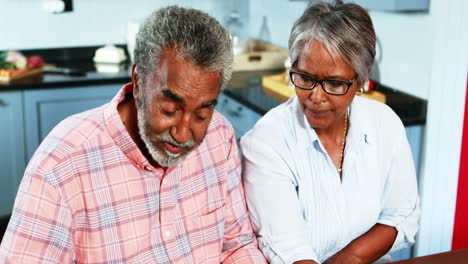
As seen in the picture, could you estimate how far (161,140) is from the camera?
1193mm

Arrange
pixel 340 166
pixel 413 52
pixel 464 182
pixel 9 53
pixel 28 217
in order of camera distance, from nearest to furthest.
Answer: pixel 28 217, pixel 340 166, pixel 464 182, pixel 413 52, pixel 9 53

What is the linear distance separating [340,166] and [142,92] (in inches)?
26.7

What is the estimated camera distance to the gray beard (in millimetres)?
1186

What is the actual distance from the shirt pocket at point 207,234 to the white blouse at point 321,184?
115 mm

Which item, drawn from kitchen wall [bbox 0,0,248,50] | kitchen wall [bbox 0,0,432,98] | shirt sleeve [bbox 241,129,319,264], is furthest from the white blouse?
kitchen wall [bbox 0,0,248,50]

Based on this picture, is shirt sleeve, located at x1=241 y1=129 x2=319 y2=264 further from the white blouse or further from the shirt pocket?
the shirt pocket

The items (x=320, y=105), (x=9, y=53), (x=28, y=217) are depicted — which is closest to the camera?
(x=28, y=217)

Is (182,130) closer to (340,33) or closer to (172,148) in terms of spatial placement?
(172,148)

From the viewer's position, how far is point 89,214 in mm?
1216

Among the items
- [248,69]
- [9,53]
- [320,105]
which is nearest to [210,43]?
[320,105]

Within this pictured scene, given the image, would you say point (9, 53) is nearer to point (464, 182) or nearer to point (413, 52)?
point (413, 52)

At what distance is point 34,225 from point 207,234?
0.44 metres

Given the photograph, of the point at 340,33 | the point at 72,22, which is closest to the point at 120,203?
the point at 340,33

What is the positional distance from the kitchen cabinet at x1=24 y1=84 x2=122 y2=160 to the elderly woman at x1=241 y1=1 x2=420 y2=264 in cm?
165
